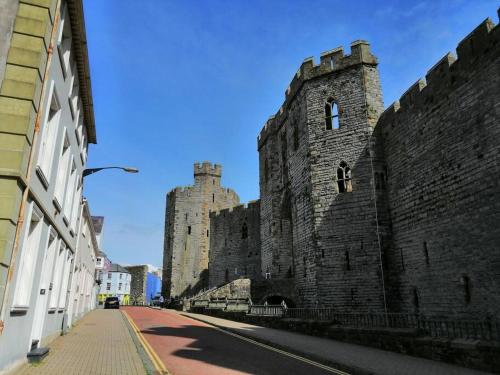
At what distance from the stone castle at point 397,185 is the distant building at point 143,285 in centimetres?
5093

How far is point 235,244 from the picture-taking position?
132 ft

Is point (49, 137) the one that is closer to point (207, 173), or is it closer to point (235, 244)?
point (235, 244)

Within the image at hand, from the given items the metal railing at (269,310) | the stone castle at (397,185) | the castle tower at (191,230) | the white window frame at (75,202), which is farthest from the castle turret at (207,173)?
the white window frame at (75,202)

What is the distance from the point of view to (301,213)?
834 inches

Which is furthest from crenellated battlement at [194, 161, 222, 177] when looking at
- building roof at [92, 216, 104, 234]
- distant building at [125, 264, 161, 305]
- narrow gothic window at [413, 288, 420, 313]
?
narrow gothic window at [413, 288, 420, 313]

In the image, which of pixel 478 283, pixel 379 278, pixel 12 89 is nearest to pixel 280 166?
pixel 379 278

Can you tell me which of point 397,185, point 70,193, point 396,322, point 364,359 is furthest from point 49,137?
point 397,185

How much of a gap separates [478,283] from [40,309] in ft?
41.5

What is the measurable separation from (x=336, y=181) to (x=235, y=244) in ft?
73.8

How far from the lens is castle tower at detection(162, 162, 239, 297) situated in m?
47.6

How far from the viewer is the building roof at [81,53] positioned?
9.27 meters

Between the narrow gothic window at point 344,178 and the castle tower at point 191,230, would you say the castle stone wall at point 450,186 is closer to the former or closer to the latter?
the narrow gothic window at point 344,178

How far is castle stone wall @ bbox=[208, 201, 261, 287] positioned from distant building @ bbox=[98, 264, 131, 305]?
1445 inches

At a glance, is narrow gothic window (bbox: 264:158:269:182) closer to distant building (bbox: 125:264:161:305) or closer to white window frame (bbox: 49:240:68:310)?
white window frame (bbox: 49:240:68:310)
